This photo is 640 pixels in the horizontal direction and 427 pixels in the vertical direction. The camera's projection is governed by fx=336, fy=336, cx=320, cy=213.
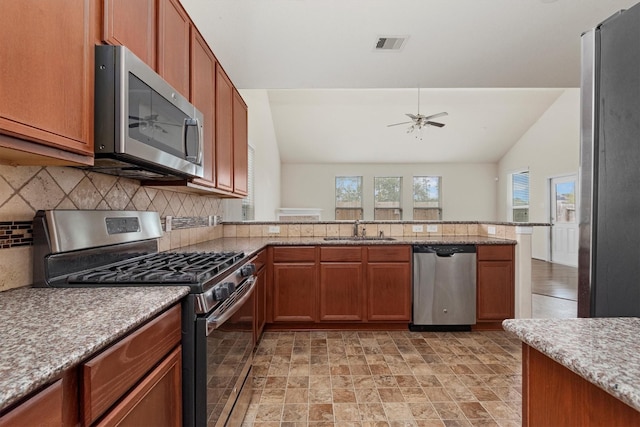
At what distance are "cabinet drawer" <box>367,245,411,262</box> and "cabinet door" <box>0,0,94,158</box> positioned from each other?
7.87ft

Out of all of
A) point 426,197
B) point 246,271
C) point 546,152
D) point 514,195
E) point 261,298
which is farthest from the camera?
point 426,197

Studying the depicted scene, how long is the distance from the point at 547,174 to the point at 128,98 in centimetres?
880

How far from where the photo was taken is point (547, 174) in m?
7.71

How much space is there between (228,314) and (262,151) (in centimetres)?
561

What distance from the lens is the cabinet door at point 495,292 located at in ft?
10.2

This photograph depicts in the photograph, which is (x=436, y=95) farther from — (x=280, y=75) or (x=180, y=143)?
(x=180, y=143)

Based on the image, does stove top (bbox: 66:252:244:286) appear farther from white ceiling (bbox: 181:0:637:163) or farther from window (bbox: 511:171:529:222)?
window (bbox: 511:171:529:222)

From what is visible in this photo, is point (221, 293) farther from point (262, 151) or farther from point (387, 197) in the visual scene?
point (387, 197)

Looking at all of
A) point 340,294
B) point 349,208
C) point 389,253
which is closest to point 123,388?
point 340,294

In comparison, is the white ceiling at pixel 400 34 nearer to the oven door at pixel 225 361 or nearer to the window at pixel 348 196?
the oven door at pixel 225 361

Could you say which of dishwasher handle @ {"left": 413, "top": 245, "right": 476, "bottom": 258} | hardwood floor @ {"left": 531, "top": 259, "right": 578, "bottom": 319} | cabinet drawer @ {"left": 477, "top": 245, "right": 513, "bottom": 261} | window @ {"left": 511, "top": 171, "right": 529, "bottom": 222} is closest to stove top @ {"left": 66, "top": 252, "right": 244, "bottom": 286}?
dishwasher handle @ {"left": 413, "top": 245, "right": 476, "bottom": 258}

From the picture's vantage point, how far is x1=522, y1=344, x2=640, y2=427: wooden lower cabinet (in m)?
0.58

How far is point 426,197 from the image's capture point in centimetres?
1011

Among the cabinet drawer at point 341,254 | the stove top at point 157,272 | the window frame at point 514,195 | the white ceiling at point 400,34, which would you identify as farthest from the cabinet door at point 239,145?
the window frame at point 514,195
